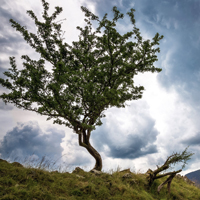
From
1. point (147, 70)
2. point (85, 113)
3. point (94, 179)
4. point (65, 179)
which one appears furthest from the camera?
point (147, 70)

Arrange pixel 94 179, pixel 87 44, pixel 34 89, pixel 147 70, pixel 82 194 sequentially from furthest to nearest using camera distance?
pixel 87 44 < pixel 147 70 < pixel 34 89 < pixel 94 179 < pixel 82 194

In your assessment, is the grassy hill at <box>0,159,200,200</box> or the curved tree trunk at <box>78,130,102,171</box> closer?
the grassy hill at <box>0,159,200,200</box>

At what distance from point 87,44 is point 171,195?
15.2 m

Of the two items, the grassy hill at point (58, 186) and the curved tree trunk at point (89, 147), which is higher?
the curved tree trunk at point (89, 147)

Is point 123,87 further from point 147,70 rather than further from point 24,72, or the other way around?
point 24,72

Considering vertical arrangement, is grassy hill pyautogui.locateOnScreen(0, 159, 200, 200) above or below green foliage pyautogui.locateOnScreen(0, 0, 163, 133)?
below

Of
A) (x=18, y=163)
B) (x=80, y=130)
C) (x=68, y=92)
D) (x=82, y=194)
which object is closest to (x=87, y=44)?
(x=68, y=92)

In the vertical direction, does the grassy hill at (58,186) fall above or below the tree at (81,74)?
below

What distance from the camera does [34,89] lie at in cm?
1205

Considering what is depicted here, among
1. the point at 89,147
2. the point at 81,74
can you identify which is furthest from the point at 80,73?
the point at 89,147

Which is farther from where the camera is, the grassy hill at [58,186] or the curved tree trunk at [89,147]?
the curved tree trunk at [89,147]

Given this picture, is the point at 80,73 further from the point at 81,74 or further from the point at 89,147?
the point at 89,147

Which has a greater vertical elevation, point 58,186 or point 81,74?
point 81,74

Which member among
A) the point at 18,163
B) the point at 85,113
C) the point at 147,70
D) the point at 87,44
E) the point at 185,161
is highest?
the point at 87,44
